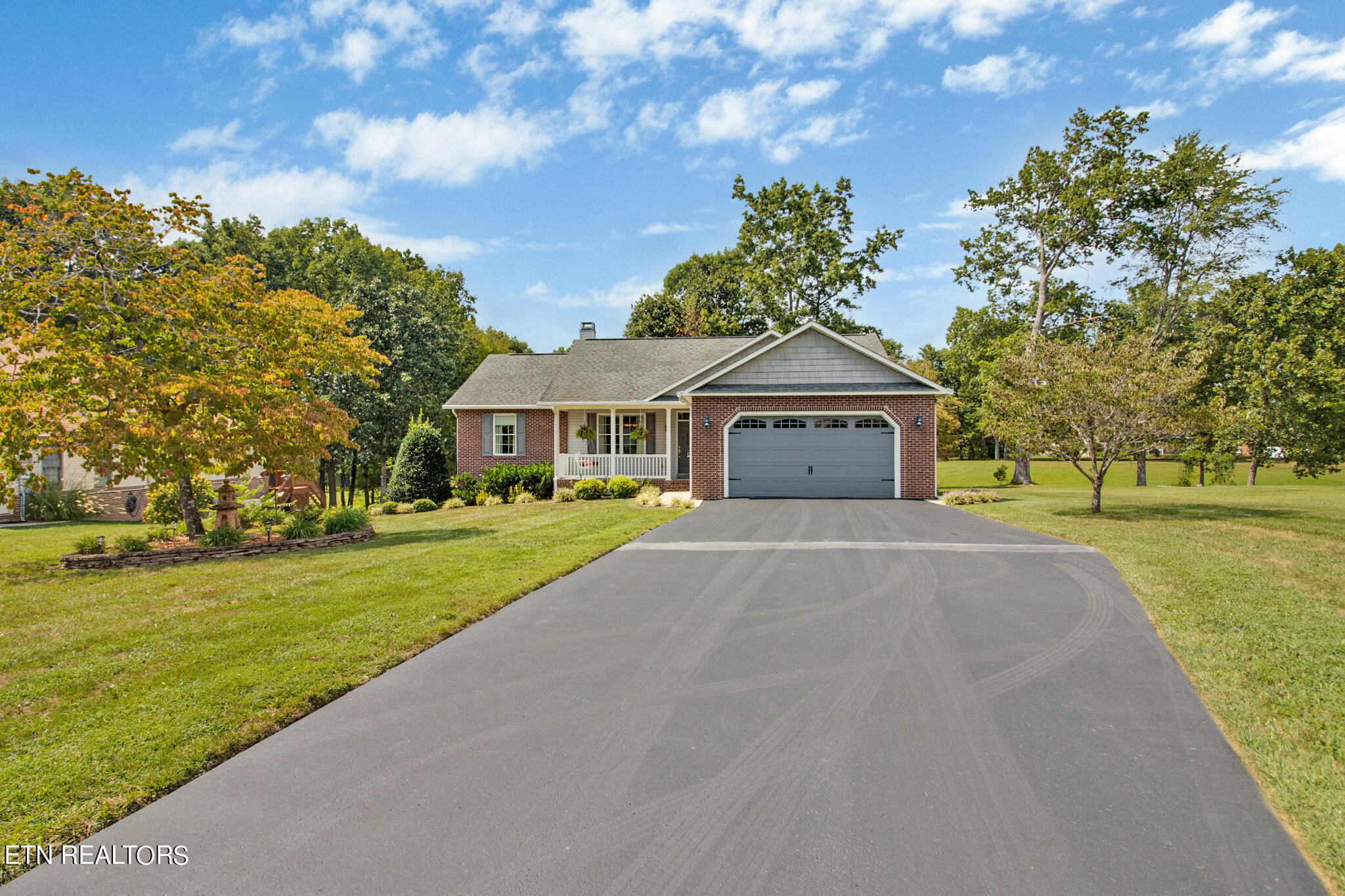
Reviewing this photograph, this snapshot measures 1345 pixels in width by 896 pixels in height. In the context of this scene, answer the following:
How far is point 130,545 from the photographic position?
954cm

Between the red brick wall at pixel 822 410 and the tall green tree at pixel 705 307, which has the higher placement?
the tall green tree at pixel 705 307

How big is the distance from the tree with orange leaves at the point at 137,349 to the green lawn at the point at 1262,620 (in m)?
11.8

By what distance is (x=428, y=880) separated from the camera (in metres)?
2.49

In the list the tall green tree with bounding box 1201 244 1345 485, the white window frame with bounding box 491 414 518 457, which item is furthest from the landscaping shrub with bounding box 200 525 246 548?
the tall green tree with bounding box 1201 244 1345 485

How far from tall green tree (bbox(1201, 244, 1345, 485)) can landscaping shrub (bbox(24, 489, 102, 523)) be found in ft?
119

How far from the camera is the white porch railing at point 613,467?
21625 mm

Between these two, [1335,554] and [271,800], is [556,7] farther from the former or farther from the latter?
[1335,554]

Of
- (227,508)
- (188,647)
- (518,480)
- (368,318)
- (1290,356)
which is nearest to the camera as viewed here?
(188,647)

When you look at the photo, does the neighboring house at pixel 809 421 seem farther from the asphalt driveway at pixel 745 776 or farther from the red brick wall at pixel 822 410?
the asphalt driveway at pixel 745 776

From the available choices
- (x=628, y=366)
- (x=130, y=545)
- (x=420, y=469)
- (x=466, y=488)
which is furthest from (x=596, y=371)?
(x=130, y=545)

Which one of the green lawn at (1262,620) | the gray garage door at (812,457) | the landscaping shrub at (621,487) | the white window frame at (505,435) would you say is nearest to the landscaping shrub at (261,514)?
the landscaping shrub at (621,487)

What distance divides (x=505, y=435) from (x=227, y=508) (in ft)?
43.3

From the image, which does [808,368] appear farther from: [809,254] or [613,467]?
[809,254]

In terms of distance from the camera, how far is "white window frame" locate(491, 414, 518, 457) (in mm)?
23656
